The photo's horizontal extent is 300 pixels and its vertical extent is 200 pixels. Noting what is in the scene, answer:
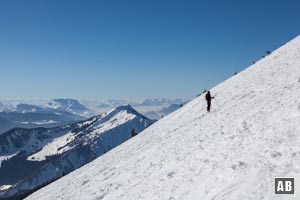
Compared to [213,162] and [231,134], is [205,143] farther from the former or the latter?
[213,162]

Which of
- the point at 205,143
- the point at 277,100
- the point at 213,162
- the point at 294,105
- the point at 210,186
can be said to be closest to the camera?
the point at 210,186

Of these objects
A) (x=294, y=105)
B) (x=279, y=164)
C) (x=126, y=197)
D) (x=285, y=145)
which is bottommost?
(x=126, y=197)

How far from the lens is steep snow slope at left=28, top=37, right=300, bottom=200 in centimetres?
1602

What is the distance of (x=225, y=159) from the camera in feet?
62.8

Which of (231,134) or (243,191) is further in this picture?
(231,134)

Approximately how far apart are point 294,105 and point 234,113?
6899 millimetres

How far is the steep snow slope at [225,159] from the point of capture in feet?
52.5

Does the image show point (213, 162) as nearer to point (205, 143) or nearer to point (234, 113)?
point (205, 143)

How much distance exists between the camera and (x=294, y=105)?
73.4 feet

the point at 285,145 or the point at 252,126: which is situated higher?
the point at 252,126

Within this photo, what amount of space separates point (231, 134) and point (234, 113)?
20.3ft

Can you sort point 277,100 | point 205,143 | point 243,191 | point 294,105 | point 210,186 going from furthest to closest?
1. point 277,100
2. point 205,143
3. point 294,105
4. point 210,186
5. point 243,191

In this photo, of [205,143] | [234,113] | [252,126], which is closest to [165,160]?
[205,143]

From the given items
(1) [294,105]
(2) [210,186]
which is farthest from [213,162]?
(1) [294,105]
